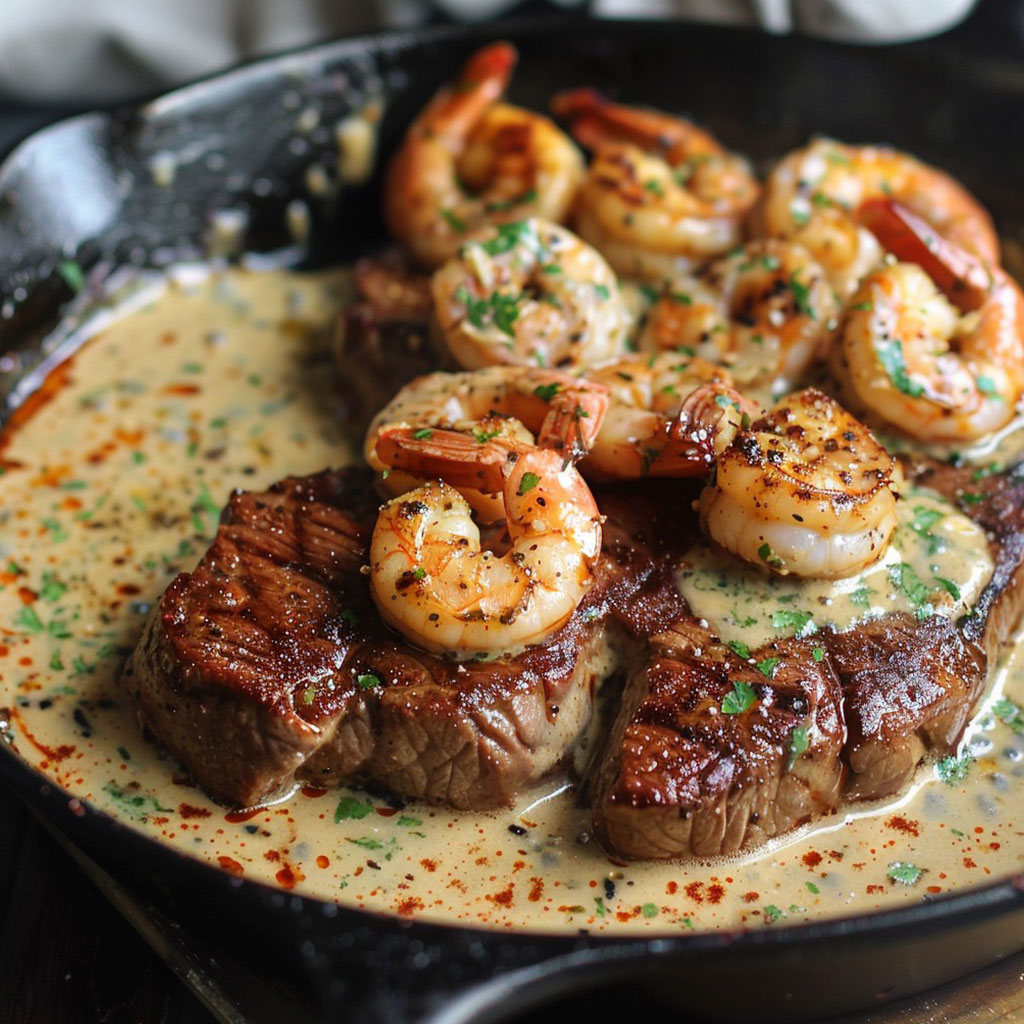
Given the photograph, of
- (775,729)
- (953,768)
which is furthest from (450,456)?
(953,768)

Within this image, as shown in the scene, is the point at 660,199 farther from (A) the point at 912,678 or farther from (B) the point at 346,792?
(B) the point at 346,792

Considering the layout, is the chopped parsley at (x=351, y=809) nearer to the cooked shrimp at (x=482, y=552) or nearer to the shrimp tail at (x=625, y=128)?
the cooked shrimp at (x=482, y=552)

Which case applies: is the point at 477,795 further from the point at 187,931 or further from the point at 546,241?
the point at 546,241

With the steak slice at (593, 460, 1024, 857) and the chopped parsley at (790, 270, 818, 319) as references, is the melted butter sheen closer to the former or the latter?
the steak slice at (593, 460, 1024, 857)

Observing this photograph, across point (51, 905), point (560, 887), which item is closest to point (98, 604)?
point (51, 905)

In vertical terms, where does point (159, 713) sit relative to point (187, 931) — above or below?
above

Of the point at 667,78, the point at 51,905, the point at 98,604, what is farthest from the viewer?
the point at 667,78

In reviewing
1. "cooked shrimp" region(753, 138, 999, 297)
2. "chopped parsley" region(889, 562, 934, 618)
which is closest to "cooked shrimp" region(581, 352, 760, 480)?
"chopped parsley" region(889, 562, 934, 618)
